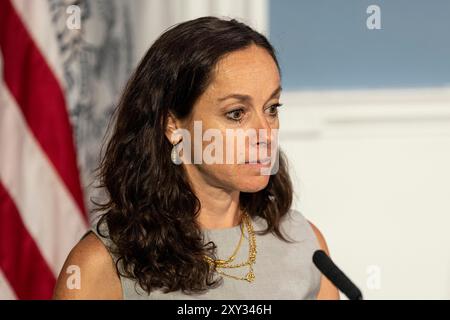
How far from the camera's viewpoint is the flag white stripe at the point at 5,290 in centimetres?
213

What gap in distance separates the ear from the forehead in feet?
0.31

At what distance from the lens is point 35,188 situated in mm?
2188

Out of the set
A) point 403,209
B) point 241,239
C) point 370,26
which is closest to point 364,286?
point 403,209

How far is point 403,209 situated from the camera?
2438 mm

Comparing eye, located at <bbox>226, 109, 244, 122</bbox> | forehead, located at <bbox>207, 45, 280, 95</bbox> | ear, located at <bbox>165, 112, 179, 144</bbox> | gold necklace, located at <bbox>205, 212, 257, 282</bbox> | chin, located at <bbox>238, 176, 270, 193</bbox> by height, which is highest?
forehead, located at <bbox>207, 45, 280, 95</bbox>

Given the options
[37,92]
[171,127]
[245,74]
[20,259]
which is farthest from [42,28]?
[245,74]

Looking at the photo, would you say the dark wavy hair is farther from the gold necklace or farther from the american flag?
the american flag

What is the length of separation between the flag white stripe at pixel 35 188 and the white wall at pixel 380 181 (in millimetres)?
625

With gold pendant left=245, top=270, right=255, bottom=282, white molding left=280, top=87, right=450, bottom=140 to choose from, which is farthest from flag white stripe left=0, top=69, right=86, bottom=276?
gold pendant left=245, top=270, right=255, bottom=282

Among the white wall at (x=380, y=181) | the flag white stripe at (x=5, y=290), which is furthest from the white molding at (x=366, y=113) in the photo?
the flag white stripe at (x=5, y=290)

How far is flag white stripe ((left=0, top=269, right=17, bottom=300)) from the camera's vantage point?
2.13 meters

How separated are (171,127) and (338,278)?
507 millimetres
